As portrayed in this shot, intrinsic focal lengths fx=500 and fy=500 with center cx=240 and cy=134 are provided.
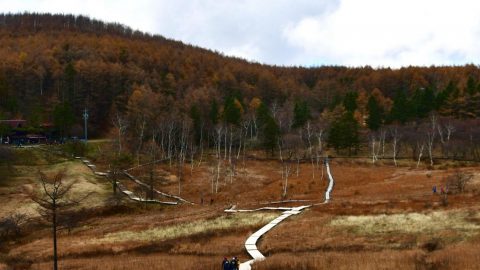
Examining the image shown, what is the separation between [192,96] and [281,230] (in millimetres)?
100936

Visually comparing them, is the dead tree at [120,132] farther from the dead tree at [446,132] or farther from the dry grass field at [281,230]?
the dead tree at [446,132]

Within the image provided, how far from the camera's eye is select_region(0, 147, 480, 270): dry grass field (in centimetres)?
2872

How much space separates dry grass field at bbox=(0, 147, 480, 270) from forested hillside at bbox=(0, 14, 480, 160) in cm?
2862

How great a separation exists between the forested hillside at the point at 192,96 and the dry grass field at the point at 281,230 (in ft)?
93.9

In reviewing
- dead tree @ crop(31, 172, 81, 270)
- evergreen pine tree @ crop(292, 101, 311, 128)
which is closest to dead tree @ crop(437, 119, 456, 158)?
evergreen pine tree @ crop(292, 101, 311, 128)

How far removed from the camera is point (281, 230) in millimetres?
39562

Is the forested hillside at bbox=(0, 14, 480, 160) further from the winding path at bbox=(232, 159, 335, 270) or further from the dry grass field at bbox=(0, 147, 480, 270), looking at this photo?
the winding path at bbox=(232, 159, 335, 270)

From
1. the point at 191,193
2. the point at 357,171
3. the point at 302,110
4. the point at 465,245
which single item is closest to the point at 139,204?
the point at 191,193

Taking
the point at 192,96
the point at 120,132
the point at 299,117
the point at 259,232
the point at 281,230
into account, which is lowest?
the point at 259,232

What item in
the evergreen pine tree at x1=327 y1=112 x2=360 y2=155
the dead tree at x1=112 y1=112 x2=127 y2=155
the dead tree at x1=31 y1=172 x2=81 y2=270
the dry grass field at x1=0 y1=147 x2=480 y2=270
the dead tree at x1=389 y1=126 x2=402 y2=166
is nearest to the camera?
the dry grass field at x1=0 y1=147 x2=480 y2=270

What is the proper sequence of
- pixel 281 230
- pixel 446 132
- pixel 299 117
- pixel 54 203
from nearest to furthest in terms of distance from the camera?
pixel 54 203, pixel 281 230, pixel 446 132, pixel 299 117

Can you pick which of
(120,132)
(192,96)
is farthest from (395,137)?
(192,96)

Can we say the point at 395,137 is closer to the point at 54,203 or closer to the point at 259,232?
the point at 259,232

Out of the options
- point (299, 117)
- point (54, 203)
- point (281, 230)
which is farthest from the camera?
point (299, 117)
